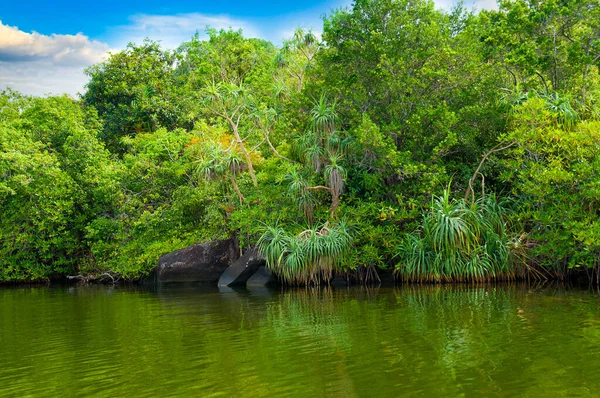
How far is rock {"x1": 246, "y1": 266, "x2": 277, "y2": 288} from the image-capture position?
1941cm

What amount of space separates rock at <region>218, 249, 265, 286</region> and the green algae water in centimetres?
489

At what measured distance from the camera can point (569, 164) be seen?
52.0 feet

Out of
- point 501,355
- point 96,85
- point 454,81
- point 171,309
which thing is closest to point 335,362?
point 501,355

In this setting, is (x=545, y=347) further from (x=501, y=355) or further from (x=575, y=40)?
(x=575, y=40)

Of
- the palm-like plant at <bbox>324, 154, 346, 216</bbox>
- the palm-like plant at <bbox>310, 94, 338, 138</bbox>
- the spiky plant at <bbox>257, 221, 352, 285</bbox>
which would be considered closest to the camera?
the spiky plant at <bbox>257, 221, 352, 285</bbox>

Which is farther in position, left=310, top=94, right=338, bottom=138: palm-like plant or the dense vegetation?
left=310, top=94, right=338, bottom=138: palm-like plant

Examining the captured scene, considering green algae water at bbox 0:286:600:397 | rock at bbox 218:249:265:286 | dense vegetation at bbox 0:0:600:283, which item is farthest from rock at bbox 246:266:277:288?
green algae water at bbox 0:286:600:397

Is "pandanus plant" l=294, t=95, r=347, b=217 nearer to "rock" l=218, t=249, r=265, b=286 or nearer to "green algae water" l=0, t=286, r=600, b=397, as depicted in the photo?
"rock" l=218, t=249, r=265, b=286

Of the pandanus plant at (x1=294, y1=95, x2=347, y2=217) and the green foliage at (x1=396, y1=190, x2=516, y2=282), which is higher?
the pandanus plant at (x1=294, y1=95, x2=347, y2=217)

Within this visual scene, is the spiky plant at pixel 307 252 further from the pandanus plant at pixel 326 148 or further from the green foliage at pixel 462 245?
the green foliage at pixel 462 245

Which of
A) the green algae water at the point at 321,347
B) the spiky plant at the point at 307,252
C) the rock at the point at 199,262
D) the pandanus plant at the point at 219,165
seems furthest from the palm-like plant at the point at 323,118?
the rock at the point at 199,262

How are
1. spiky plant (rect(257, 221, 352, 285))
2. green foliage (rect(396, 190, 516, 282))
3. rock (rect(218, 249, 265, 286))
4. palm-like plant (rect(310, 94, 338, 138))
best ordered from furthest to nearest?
rock (rect(218, 249, 265, 286)) → palm-like plant (rect(310, 94, 338, 138)) → spiky plant (rect(257, 221, 352, 285)) → green foliage (rect(396, 190, 516, 282))

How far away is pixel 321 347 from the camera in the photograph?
8609 millimetres

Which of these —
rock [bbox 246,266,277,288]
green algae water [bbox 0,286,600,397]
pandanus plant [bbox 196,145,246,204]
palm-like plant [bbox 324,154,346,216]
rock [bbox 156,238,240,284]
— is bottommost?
green algae water [bbox 0,286,600,397]
